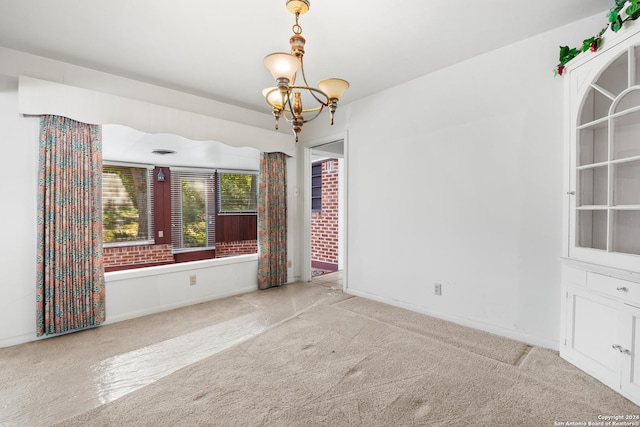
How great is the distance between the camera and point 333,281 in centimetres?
467

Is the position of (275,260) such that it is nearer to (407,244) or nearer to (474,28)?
(407,244)

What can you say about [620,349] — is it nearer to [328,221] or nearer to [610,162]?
[610,162]

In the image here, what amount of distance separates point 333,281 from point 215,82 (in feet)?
10.5

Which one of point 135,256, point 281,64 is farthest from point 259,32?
point 135,256

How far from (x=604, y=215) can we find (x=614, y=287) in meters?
0.52

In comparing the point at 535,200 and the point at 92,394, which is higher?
the point at 535,200

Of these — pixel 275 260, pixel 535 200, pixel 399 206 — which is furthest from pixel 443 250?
pixel 275 260

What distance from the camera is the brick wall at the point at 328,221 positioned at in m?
5.67

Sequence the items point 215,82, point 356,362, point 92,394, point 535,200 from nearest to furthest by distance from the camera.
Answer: point 92,394
point 356,362
point 535,200
point 215,82

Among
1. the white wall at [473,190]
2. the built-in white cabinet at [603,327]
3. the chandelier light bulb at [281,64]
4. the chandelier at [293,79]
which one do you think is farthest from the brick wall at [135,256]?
the built-in white cabinet at [603,327]

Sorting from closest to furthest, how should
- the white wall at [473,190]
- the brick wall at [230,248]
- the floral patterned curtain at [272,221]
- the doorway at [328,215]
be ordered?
the white wall at [473,190] < the floral patterned curtain at [272,221] < the brick wall at [230,248] < the doorway at [328,215]

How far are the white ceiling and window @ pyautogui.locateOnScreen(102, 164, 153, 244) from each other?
91.3 inches

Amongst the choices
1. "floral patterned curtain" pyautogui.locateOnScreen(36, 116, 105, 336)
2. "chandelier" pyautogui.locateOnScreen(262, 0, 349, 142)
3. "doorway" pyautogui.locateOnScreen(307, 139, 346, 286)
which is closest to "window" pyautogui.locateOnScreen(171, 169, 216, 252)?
"doorway" pyautogui.locateOnScreen(307, 139, 346, 286)

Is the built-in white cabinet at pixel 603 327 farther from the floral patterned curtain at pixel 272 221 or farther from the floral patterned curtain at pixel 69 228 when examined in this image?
the floral patterned curtain at pixel 69 228
